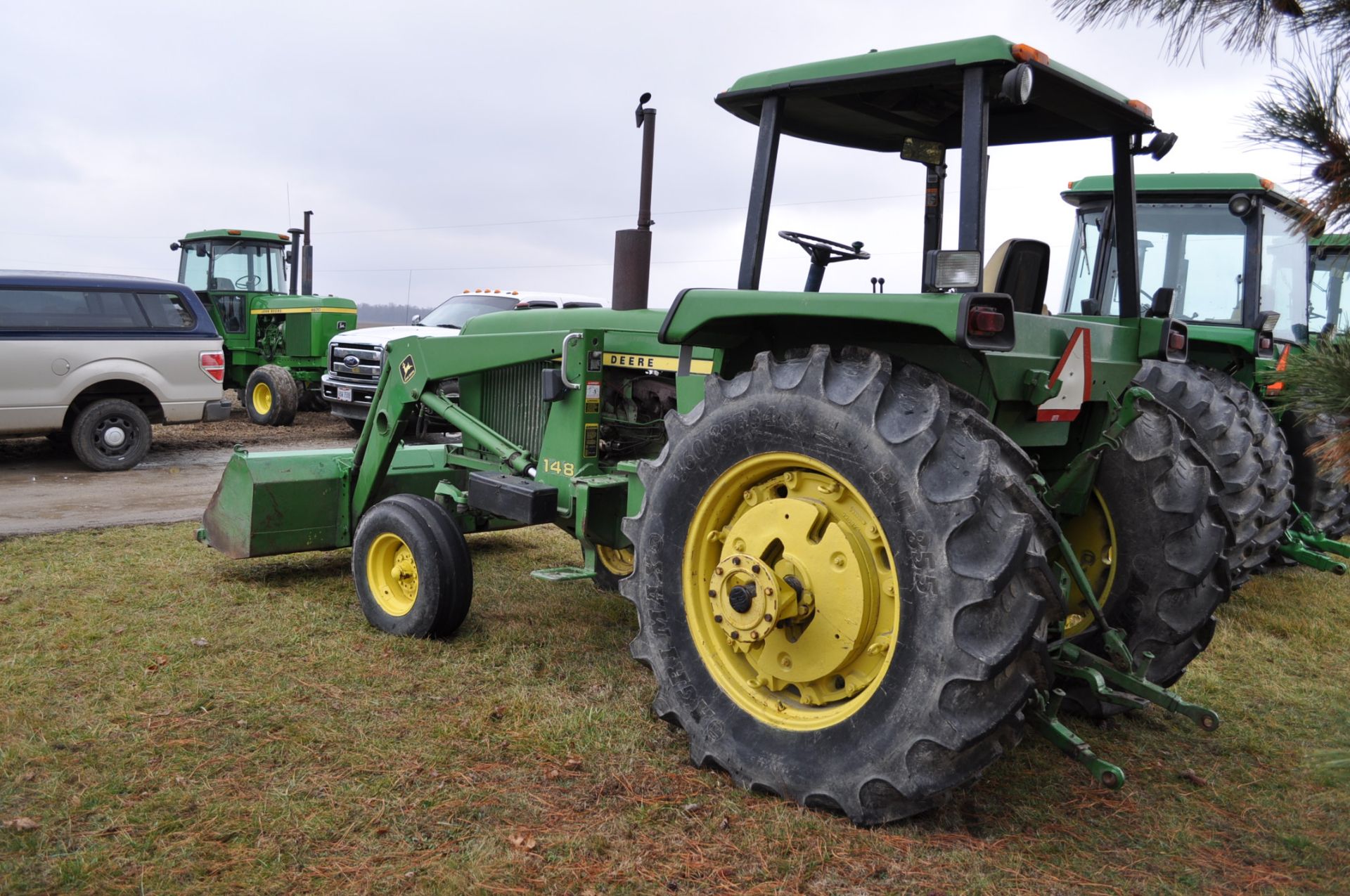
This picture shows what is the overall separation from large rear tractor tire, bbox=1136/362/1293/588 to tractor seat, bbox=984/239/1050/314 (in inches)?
80.7

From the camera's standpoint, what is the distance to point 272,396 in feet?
44.0

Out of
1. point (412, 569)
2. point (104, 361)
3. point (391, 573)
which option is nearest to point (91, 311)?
point (104, 361)

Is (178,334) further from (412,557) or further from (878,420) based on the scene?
(878,420)

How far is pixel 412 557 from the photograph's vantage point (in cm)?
468

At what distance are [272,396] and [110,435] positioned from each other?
3.51 metres

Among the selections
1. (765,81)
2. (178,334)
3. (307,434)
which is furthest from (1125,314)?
(307,434)

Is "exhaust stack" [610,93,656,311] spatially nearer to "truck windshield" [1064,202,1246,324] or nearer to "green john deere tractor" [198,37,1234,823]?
"green john deere tractor" [198,37,1234,823]

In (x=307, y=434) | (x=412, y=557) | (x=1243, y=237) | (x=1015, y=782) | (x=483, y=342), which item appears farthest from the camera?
(x=307, y=434)

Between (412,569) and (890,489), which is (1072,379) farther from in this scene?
(412,569)

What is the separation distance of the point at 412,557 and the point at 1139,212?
18.4 ft

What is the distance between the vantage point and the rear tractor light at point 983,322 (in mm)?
2867

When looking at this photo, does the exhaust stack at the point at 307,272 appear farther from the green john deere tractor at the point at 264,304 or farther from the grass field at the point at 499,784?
the grass field at the point at 499,784

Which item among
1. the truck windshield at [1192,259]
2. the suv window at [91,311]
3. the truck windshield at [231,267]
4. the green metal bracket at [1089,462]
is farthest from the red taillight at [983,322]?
the truck windshield at [231,267]

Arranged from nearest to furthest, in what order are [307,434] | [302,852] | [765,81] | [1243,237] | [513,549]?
[302,852] → [765,81] → [513,549] → [1243,237] → [307,434]
